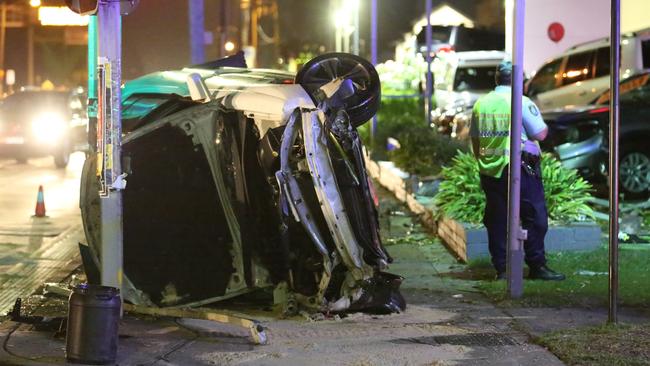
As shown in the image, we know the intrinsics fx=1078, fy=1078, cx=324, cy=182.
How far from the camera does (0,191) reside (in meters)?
17.7

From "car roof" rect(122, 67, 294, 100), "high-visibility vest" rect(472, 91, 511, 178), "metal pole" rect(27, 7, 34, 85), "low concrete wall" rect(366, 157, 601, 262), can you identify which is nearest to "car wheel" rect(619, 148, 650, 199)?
"low concrete wall" rect(366, 157, 601, 262)

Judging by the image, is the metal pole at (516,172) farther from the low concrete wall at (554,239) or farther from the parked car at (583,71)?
the parked car at (583,71)

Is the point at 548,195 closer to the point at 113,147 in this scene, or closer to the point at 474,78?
the point at 113,147

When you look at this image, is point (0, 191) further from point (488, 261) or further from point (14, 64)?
point (14, 64)

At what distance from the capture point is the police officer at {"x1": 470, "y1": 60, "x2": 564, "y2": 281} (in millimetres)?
9102

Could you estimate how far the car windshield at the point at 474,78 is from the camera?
26828mm

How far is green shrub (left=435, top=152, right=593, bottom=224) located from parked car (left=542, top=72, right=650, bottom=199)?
274 cm

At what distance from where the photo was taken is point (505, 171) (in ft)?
30.1

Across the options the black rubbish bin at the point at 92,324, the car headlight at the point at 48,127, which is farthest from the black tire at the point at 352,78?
the car headlight at the point at 48,127

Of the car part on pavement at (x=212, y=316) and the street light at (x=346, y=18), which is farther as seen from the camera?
the street light at (x=346, y=18)

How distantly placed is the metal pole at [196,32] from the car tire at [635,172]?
1515 centimetres

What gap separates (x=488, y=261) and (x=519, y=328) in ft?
8.69

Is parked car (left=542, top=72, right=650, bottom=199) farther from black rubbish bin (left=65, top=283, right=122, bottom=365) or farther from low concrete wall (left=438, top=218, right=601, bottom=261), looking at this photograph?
black rubbish bin (left=65, top=283, right=122, bottom=365)

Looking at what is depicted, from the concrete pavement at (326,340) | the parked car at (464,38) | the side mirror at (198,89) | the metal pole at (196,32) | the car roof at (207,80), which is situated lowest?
the concrete pavement at (326,340)
